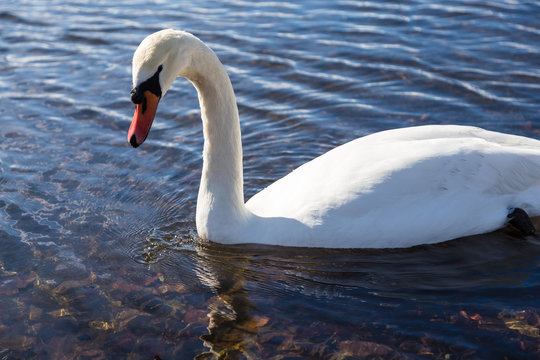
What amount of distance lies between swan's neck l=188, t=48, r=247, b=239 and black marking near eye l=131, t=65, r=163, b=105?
68 cm

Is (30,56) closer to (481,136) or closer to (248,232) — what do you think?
(248,232)

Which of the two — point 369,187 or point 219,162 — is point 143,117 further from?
point 369,187

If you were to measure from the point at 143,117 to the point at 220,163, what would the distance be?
1190mm

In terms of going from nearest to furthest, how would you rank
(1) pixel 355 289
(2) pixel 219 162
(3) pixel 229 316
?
(3) pixel 229 316 < (1) pixel 355 289 < (2) pixel 219 162

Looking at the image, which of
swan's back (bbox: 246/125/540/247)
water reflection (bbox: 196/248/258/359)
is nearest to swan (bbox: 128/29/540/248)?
swan's back (bbox: 246/125/540/247)

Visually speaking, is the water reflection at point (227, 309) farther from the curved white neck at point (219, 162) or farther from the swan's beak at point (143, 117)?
the swan's beak at point (143, 117)

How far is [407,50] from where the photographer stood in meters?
12.2

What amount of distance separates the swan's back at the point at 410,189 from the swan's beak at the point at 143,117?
160 cm

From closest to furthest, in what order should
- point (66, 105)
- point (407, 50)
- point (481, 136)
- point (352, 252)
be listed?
point (352, 252) < point (481, 136) < point (66, 105) < point (407, 50)

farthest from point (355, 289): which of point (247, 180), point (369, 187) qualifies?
point (247, 180)

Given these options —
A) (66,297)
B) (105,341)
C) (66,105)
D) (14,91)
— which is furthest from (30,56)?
(105,341)

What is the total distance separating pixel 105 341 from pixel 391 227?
2663mm

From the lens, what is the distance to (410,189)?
21.8 feet

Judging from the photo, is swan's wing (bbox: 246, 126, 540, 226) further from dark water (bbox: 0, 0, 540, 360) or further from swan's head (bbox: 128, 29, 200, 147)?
swan's head (bbox: 128, 29, 200, 147)
